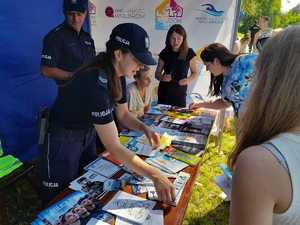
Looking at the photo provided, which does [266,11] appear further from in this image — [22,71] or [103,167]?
[103,167]

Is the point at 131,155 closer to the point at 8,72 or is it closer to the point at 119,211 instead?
the point at 119,211

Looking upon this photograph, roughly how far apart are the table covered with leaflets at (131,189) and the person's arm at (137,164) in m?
0.06

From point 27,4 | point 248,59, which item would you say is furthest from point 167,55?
point 27,4

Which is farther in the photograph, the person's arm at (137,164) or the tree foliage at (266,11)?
the tree foliage at (266,11)

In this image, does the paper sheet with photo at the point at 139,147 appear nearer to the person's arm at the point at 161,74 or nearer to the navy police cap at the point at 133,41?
the navy police cap at the point at 133,41

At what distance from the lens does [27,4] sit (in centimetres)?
311

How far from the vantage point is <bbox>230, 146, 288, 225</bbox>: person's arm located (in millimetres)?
688

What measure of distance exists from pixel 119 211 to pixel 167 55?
2.43 meters

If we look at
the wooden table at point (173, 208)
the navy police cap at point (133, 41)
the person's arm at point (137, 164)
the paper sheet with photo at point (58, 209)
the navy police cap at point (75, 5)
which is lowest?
the wooden table at point (173, 208)

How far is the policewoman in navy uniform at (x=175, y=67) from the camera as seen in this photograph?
11.3ft

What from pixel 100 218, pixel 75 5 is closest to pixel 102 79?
pixel 100 218

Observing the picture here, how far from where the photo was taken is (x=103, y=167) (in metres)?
1.77

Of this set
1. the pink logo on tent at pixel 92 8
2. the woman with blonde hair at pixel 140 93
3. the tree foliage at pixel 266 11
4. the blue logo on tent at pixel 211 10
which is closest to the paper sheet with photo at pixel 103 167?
the woman with blonde hair at pixel 140 93

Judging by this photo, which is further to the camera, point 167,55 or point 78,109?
point 167,55
